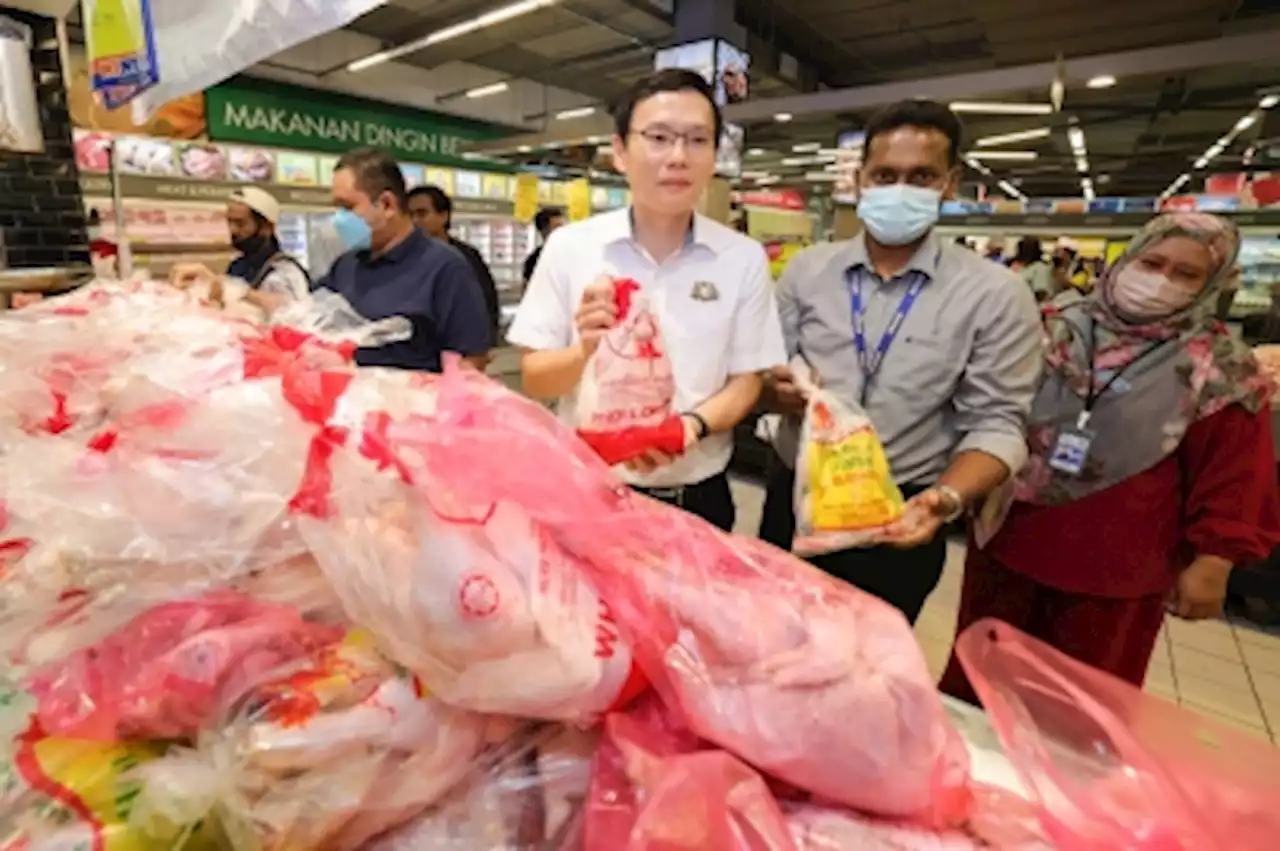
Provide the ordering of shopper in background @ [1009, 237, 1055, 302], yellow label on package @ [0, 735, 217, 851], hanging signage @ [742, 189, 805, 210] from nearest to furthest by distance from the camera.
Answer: yellow label on package @ [0, 735, 217, 851]
shopper in background @ [1009, 237, 1055, 302]
hanging signage @ [742, 189, 805, 210]

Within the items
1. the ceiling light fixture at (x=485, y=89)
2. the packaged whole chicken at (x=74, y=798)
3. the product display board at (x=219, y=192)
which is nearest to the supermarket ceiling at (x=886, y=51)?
the ceiling light fixture at (x=485, y=89)

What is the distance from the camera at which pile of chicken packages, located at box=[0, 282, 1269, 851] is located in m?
0.54

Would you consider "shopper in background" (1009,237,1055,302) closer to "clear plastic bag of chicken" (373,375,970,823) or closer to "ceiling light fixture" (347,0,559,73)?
"ceiling light fixture" (347,0,559,73)

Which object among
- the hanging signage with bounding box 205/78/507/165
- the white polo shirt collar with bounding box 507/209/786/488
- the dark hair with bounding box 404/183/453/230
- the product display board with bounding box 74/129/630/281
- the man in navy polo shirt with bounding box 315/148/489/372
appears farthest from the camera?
the hanging signage with bounding box 205/78/507/165

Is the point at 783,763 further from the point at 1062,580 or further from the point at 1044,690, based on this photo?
the point at 1062,580

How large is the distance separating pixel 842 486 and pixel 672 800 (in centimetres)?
83

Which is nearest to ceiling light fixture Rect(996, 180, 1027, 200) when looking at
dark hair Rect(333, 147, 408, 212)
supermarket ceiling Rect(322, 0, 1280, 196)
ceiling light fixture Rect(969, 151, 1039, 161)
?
ceiling light fixture Rect(969, 151, 1039, 161)

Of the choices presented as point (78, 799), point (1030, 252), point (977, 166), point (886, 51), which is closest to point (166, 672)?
point (78, 799)

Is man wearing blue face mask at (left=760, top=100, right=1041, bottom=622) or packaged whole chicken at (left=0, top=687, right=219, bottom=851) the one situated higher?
man wearing blue face mask at (left=760, top=100, right=1041, bottom=622)

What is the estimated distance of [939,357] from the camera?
5.05ft

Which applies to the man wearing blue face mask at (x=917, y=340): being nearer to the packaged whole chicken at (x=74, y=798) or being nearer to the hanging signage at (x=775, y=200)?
the packaged whole chicken at (x=74, y=798)

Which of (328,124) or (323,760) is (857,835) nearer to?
(323,760)

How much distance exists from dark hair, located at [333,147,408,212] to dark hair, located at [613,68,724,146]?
4.30 feet

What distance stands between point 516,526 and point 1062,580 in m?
1.66
